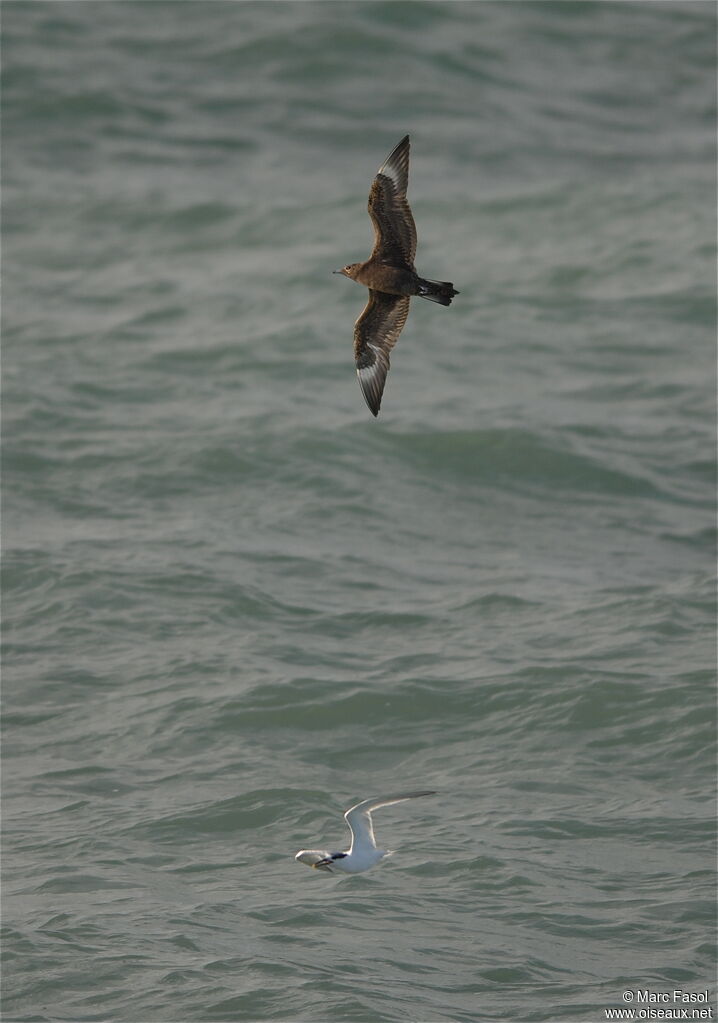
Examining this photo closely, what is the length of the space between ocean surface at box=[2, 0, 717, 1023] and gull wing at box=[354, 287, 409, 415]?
2.78 metres

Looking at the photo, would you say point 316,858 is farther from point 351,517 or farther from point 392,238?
point 351,517

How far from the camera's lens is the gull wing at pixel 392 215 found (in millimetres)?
8773

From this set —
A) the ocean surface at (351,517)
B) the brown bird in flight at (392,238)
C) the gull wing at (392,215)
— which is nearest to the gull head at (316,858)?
the ocean surface at (351,517)

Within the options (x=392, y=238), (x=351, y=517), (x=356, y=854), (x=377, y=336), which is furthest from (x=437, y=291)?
(x=351, y=517)

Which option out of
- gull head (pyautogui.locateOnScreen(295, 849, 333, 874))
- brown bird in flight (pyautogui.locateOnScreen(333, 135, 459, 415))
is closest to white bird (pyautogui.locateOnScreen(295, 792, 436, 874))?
gull head (pyautogui.locateOnScreen(295, 849, 333, 874))

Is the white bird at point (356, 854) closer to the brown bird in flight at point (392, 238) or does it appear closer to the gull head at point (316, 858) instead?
the gull head at point (316, 858)

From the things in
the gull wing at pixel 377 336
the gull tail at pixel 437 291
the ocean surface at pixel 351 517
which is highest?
the gull tail at pixel 437 291

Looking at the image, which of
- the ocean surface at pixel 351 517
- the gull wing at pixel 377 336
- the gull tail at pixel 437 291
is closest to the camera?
the gull tail at pixel 437 291

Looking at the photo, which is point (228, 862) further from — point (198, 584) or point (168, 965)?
point (198, 584)

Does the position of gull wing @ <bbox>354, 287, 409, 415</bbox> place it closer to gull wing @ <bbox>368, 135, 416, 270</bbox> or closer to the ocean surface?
gull wing @ <bbox>368, 135, 416, 270</bbox>

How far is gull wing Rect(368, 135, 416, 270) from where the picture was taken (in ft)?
28.8

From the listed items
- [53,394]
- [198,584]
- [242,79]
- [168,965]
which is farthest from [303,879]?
[242,79]

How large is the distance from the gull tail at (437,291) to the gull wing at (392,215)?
33cm

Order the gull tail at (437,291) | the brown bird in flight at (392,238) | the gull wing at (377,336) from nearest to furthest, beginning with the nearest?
the gull tail at (437,291) < the brown bird in flight at (392,238) < the gull wing at (377,336)
